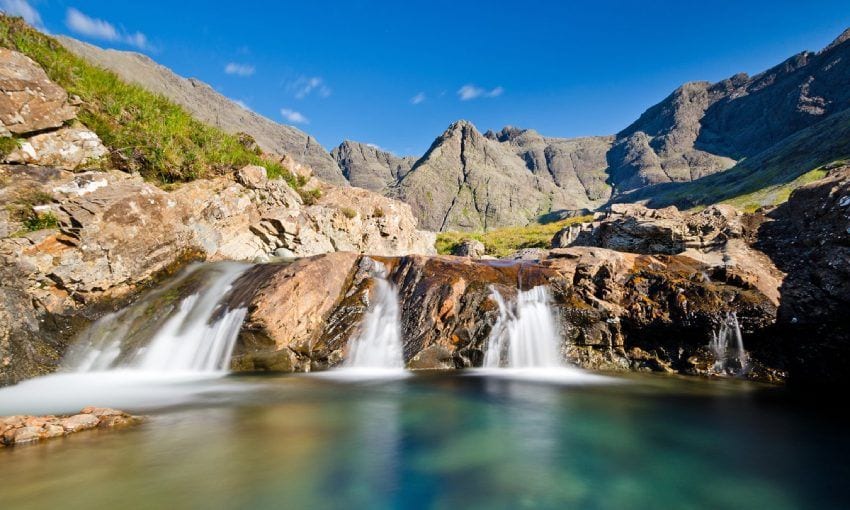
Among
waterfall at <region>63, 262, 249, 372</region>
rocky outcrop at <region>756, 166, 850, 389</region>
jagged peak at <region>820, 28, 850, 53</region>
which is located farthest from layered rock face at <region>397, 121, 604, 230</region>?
rocky outcrop at <region>756, 166, 850, 389</region>

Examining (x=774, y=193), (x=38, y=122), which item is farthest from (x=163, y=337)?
(x=774, y=193)

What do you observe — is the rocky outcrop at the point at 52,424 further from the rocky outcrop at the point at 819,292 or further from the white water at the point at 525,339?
the rocky outcrop at the point at 819,292

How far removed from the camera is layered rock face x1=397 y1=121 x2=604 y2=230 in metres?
142

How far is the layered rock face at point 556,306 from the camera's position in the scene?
1193 centimetres

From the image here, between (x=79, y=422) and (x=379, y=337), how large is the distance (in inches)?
305

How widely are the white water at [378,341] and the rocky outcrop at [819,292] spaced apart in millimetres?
11114

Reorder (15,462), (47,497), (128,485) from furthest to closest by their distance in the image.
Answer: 1. (15,462)
2. (128,485)
3. (47,497)

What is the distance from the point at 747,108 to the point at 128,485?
235 metres

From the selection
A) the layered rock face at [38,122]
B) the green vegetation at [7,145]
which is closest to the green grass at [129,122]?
the layered rock face at [38,122]

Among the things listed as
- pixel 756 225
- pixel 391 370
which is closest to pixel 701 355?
pixel 756 225

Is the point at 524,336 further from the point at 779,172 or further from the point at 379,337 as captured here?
the point at 779,172

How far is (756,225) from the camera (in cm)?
1478

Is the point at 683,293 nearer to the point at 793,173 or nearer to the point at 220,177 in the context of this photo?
the point at 220,177

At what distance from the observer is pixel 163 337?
1223cm
